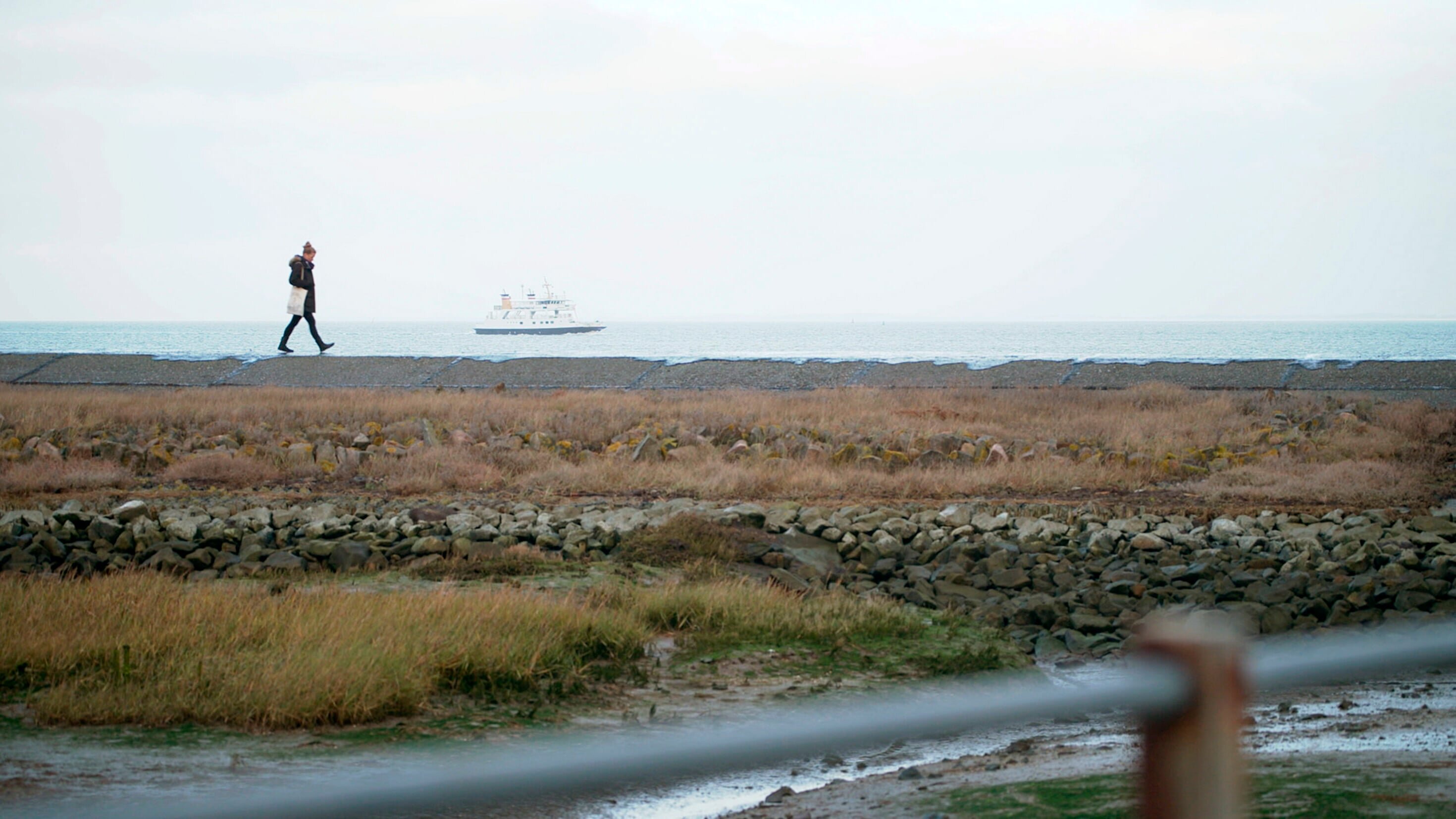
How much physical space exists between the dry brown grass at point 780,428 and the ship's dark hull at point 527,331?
273 ft

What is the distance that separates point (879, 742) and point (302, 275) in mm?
21249

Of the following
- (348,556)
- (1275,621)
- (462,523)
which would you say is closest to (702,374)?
(462,523)

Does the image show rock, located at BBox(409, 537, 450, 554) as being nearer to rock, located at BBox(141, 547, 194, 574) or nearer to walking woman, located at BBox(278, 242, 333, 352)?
rock, located at BBox(141, 547, 194, 574)

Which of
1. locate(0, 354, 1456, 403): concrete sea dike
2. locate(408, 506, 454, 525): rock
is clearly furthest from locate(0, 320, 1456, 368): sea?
locate(408, 506, 454, 525): rock

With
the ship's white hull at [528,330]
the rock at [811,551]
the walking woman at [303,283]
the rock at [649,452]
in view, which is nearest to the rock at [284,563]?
the rock at [811,551]

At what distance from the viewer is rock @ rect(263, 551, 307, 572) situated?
31.4 feet

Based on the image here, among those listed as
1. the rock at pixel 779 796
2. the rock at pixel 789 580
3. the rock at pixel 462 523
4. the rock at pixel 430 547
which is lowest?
the rock at pixel 779 796

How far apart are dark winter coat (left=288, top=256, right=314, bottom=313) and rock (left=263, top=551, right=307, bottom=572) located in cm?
1202

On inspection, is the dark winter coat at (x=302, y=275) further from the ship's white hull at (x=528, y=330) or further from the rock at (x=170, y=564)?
the ship's white hull at (x=528, y=330)

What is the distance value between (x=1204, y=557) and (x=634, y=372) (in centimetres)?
2206

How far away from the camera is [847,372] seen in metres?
30.6

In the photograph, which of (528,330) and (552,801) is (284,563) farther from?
(528,330)

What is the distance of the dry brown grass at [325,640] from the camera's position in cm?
597

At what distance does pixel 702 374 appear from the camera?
3081 cm
